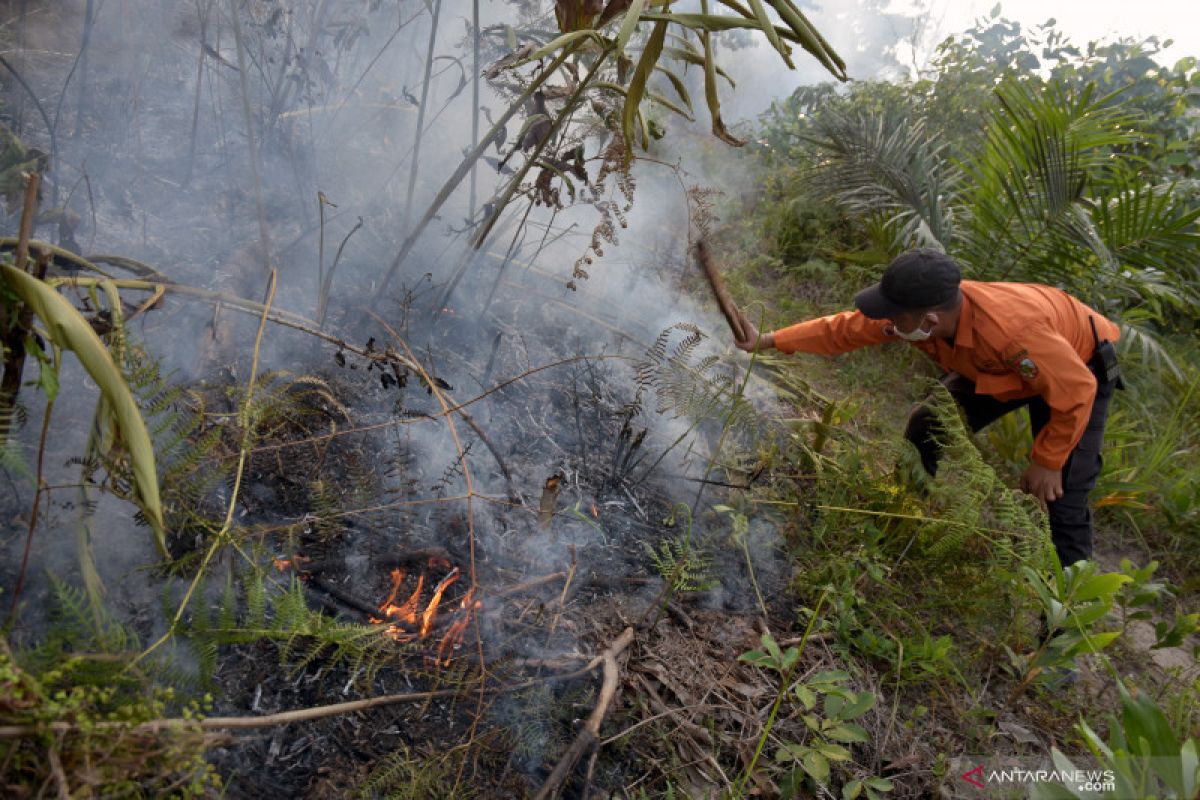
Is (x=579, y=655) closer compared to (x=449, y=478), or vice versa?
(x=579, y=655)

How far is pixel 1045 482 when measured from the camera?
9.19 ft

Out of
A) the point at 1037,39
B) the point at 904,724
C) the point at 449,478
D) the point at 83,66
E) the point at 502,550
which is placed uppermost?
the point at 1037,39

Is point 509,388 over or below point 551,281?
below

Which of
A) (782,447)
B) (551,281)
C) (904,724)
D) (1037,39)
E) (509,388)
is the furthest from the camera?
(1037,39)

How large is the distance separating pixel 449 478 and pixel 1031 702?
2208 mm

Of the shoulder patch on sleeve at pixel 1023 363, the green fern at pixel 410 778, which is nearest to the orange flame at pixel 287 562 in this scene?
the green fern at pixel 410 778

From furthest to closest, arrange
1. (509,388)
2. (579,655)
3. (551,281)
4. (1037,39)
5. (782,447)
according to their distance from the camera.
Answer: (1037,39) < (551,281) < (782,447) < (509,388) < (579,655)

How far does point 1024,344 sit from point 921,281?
44 cm

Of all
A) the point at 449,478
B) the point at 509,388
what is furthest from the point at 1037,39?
the point at 449,478

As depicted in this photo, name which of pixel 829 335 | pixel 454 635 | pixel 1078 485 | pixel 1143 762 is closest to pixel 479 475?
pixel 454 635

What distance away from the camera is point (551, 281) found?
153 inches

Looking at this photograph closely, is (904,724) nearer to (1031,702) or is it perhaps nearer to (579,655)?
(1031,702)

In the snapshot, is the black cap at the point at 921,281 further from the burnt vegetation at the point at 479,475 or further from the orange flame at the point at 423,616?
the orange flame at the point at 423,616

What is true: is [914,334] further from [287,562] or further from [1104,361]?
[287,562]
